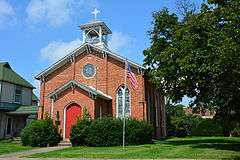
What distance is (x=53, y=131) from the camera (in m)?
27.2

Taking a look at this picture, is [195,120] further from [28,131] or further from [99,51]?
[28,131]

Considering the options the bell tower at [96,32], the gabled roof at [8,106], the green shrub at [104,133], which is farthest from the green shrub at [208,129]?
the green shrub at [104,133]

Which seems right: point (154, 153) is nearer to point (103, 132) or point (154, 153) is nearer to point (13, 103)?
point (103, 132)

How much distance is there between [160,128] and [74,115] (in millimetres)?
12140

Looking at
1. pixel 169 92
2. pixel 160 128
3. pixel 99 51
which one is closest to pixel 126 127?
pixel 169 92

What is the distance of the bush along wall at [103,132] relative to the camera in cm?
2528

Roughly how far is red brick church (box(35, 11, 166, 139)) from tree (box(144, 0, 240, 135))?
5105mm

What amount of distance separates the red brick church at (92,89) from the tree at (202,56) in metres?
5.10

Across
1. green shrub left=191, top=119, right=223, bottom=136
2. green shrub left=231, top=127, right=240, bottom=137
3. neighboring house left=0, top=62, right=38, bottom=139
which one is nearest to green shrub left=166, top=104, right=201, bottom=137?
green shrub left=191, top=119, right=223, bottom=136

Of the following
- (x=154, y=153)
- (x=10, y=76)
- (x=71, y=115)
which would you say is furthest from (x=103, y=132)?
(x=10, y=76)

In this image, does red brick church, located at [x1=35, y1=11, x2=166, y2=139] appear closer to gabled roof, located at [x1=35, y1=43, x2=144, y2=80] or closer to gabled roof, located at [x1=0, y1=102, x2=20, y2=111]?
gabled roof, located at [x1=35, y1=43, x2=144, y2=80]

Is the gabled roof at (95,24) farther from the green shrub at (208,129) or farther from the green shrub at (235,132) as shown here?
the green shrub at (235,132)

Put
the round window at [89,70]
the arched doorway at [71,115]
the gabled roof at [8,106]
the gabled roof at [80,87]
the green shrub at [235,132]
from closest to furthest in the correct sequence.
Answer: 1. the gabled roof at [80,87]
2. the arched doorway at [71,115]
3. the round window at [89,70]
4. the gabled roof at [8,106]
5. the green shrub at [235,132]

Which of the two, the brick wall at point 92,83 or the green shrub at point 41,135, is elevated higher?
the brick wall at point 92,83
